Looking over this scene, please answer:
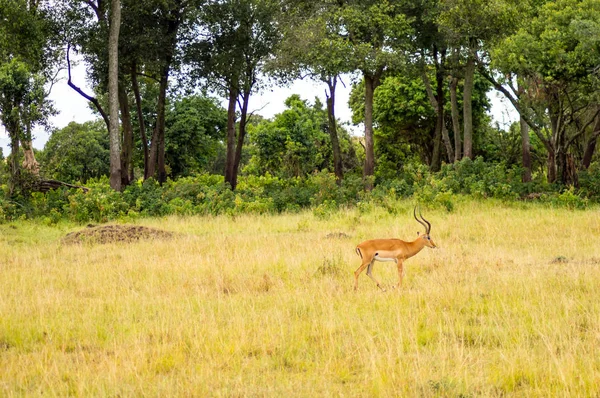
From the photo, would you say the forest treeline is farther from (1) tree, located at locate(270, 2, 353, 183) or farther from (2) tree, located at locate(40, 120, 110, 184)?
(2) tree, located at locate(40, 120, 110, 184)

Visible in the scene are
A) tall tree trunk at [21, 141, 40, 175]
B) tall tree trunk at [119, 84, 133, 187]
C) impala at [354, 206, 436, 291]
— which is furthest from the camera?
tall tree trunk at [119, 84, 133, 187]

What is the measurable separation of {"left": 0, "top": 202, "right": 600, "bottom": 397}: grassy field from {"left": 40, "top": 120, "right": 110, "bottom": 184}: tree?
35.4 m

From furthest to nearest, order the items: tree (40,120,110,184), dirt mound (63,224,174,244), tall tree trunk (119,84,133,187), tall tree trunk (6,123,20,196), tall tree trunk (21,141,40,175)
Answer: tree (40,120,110,184), tall tree trunk (119,84,133,187), tall tree trunk (21,141,40,175), tall tree trunk (6,123,20,196), dirt mound (63,224,174,244)

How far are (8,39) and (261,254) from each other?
18043 mm

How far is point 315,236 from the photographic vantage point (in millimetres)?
16156

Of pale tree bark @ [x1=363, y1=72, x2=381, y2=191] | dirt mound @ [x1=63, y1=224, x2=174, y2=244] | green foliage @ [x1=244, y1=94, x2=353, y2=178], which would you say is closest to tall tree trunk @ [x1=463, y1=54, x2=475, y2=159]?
pale tree bark @ [x1=363, y1=72, x2=381, y2=191]

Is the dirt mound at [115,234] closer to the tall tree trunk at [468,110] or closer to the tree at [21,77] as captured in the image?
the tree at [21,77]

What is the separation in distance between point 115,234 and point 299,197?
32.1 ft

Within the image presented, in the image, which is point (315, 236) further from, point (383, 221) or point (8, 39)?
point (8, 39)

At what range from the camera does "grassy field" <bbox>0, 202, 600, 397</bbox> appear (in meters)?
6.00

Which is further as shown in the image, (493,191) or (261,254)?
(493,191)

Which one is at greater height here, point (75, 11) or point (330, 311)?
point (75, 11)

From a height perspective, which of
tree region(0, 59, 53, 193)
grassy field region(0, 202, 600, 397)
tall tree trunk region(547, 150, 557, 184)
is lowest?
grassy field region(0, 202, 600, 397)

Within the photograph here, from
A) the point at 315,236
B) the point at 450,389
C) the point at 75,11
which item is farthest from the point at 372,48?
the point at 450,389
